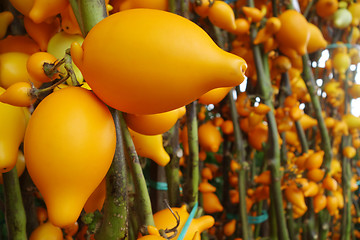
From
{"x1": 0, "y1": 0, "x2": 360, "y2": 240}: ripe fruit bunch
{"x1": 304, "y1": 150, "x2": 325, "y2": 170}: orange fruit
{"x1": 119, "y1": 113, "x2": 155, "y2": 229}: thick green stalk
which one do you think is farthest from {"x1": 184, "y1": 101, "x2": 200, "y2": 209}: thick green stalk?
{"x1": 304, "y1": 150, "x2": 325, "y2": 170}: orange fruit

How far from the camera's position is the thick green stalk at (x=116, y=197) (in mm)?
250

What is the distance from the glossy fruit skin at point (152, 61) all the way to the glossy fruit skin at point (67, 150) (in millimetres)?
20

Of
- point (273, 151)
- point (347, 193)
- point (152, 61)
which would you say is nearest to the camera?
point (152, 61)

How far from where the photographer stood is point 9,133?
10.3 inches

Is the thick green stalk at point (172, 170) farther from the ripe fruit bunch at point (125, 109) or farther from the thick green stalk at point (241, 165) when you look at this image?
the thick green stalk at point (241, 165)

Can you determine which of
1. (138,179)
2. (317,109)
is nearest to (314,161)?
(317,109)

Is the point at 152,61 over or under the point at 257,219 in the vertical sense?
over

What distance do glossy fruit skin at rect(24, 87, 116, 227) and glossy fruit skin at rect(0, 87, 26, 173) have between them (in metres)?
0.05

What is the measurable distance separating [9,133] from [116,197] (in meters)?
0.09

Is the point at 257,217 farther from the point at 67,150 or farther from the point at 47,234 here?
the point at 67,150

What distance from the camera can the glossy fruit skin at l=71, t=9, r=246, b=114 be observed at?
198mm

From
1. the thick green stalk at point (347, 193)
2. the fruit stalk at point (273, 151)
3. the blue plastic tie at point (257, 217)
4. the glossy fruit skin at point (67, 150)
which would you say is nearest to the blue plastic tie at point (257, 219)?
the blue plastic tie at point (257, 217)

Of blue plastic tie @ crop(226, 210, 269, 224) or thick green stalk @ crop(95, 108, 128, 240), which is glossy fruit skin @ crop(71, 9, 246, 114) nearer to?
thick green stalk @ crop(95, 108, 128, 240)

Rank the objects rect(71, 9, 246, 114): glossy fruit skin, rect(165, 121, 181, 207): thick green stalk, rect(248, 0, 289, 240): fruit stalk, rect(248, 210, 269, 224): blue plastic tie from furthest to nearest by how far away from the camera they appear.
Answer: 1. rect(248, 210, 269, 224): blue plastic tie
2. rect(248, 0, 289, 240): fruit stalk
3. rect(165, 121, 181, 207): thick green stalk
4. rect(71, 9, 246, 114): glossy fruit skin
